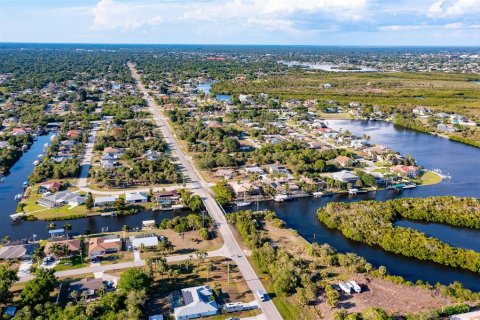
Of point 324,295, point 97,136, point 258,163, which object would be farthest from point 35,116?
point 324,295

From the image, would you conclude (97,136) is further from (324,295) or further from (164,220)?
(324,295)

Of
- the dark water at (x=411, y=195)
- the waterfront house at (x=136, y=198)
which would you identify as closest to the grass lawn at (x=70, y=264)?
the waterfront house at (x=136, y=198)

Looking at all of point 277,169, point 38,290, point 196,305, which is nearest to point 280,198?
point 277,169

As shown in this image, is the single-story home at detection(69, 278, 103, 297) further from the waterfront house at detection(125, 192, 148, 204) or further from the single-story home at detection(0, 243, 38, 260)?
the waterfront house at detection(125, 192, 148, 204)

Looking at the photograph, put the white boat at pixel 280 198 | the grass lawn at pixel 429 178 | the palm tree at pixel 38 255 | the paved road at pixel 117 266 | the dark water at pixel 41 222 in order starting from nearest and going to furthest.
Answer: the paved road at pixel 117 266 → the palm tree at pixel 38 255 → the dark water at pixel 41 222 → the white boat at pixel 280 198 → the grass lawn at pixel 429 178

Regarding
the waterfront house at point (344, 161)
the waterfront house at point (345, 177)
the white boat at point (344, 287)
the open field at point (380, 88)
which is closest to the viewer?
the white boat at point (344, 287)

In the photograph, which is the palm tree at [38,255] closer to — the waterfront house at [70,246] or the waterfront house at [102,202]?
the waterfront house at [70,246]

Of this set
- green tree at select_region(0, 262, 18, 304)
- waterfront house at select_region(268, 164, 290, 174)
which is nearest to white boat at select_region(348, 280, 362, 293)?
green tree at select_region(0, 262, 18, 304)
